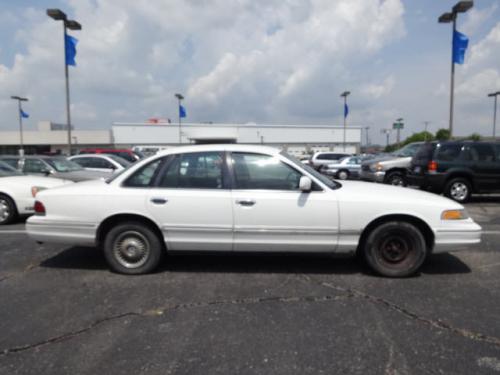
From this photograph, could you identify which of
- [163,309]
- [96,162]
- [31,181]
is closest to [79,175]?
[31,181]

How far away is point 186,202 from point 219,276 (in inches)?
38.7

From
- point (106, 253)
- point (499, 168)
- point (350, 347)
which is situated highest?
point (499, 168)

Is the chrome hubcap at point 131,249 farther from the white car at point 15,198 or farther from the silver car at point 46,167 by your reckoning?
the silver car at point 46,167

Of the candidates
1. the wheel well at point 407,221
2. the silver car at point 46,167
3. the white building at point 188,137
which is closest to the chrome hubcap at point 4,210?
the silver car at point 46,167

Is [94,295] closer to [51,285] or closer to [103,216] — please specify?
[51,285]

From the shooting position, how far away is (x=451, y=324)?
2914 millimetres

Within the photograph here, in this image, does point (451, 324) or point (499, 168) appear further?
point (499, 168)

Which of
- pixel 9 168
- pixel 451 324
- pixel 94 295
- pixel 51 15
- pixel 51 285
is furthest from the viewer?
pixel 51 15

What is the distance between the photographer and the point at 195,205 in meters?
3.81

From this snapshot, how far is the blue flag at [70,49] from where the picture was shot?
1527 cm

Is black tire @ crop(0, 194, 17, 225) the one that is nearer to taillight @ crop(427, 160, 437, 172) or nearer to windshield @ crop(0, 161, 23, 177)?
windshield @ crop(0, 161, 23, 177)

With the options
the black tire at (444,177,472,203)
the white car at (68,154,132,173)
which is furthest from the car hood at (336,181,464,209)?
the white car at (68,154,132,173)

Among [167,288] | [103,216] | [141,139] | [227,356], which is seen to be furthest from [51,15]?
[141,139]

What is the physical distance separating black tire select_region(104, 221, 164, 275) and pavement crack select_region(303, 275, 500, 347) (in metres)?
1.89
